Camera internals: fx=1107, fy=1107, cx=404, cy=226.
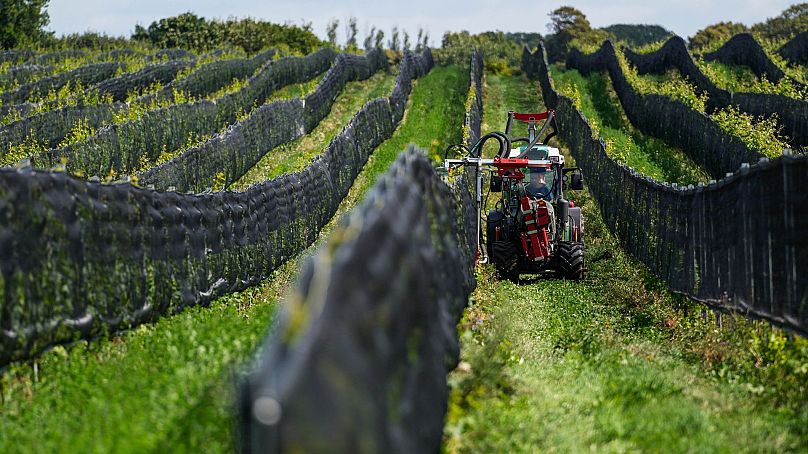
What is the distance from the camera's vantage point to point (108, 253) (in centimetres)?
1152

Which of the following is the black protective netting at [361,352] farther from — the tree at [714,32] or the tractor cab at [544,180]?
the tree at [714,32]

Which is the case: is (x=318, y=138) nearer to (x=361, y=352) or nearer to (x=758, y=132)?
(x=758, y=132)

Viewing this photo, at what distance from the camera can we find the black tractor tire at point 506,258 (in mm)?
19484

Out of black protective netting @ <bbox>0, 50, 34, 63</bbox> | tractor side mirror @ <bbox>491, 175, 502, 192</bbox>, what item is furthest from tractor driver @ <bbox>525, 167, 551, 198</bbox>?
black protective netting @ <bbox>0, 50, 34, 63</bbox>

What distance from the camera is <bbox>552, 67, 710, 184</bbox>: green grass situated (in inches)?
1268

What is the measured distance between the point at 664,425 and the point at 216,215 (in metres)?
8.36

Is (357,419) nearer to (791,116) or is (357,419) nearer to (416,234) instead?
(416,234)

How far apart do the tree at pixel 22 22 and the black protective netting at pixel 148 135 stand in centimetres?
2956

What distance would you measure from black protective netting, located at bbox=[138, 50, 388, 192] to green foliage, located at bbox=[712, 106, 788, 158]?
41.4 ft

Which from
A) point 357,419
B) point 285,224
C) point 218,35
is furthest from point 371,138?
point 218,35

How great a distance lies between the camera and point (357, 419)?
5016 millimetres

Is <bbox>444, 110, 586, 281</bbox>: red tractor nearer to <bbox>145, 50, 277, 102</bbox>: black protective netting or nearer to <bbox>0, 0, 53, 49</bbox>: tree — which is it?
<bbox>145, 50, 277, 102</bbox>: black protective netting

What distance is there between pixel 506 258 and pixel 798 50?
37223mm

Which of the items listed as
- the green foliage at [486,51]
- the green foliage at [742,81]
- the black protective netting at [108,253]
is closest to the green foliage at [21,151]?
the black protective netting at [108,253]
